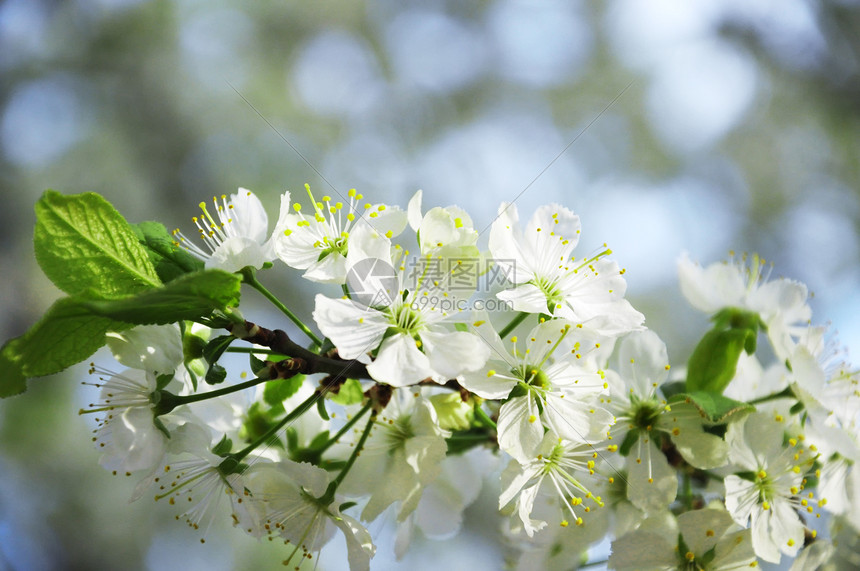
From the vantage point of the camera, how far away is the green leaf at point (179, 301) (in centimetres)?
64

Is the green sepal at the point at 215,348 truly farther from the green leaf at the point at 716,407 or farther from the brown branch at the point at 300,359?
the green leaf at the point at 716,407

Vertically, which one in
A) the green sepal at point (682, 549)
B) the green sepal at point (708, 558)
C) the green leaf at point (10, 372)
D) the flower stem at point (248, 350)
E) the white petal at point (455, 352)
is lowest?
the green sepal at point (708, 558)

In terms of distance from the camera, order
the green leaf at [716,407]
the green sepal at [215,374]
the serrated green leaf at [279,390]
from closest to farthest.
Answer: the green sepal at [215,374], the green leaf at [716,407], the serrated green leaf at [279,390]

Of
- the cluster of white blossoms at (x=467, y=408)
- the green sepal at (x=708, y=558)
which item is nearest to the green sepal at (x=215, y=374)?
the cluster of white blossoms at (x=467, y=408)

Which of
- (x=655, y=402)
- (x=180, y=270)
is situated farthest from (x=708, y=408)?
(x=180, y=270)

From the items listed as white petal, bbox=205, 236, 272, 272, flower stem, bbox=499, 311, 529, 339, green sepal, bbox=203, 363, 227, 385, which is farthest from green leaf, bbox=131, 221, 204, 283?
flower stem, bbox=499, 311, 529, 339

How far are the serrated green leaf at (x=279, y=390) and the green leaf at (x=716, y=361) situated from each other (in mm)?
620

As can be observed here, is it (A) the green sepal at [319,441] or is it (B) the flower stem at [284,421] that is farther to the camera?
(A) the green sepal at [319,441]

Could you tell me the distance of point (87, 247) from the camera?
0.73 metres

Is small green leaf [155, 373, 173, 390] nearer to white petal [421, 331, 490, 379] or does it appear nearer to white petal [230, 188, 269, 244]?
white petal [230, 188, 269, 244]

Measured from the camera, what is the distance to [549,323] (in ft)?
2.68

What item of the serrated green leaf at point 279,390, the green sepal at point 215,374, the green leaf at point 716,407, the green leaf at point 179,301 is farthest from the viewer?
the serrated green leaf at point 279,390

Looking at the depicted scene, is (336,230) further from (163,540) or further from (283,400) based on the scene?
(163,540)

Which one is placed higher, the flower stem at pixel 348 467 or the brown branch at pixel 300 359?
the brown branch at pixel 300 359
